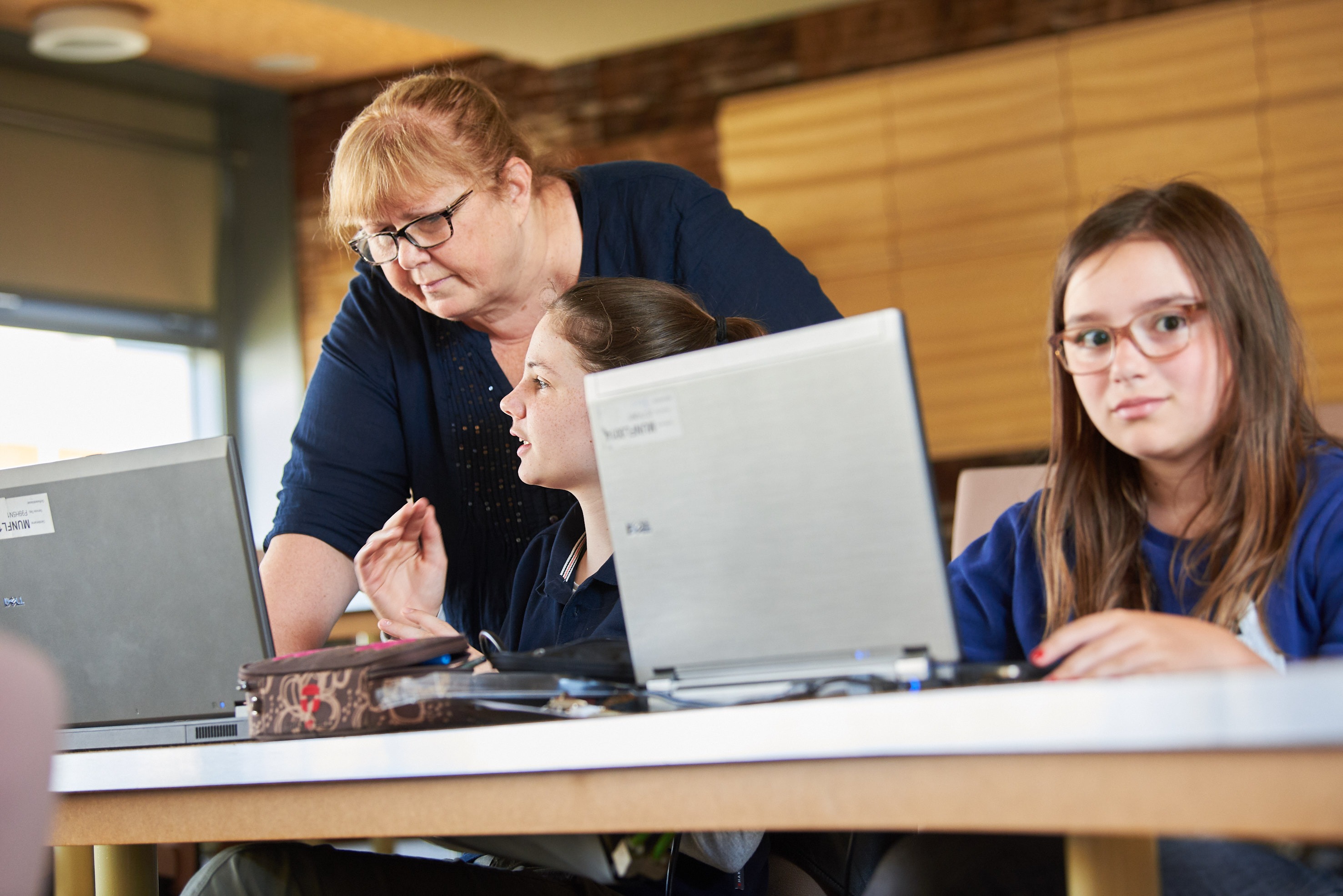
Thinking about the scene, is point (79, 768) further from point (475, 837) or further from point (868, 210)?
point (868, 210)

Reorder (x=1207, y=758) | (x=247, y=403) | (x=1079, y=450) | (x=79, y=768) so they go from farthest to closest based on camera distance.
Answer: (x=247, y=403), (x=1079, y=450), (x=79, y=768), (x=1207, y=758)

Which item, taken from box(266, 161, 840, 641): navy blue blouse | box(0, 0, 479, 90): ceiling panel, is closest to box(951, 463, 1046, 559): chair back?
box(266, 161, 840, 641): navy blue blouse

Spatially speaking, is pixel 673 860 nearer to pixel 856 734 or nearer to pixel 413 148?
pixel 856 734

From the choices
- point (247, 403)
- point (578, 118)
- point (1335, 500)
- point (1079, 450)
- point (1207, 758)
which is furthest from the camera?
point (247, 403)

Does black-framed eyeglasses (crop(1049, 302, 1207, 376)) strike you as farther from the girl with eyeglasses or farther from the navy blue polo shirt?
the navy blue polo shirt

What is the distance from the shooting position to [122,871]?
115 centimetres

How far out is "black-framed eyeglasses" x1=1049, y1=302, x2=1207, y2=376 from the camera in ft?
4.04

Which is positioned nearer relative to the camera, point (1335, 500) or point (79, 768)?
point (79, 768)

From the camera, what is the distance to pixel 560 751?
0.82 meters

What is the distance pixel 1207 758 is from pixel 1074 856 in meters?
0.15

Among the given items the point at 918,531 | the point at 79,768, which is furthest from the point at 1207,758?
the point at 79,768

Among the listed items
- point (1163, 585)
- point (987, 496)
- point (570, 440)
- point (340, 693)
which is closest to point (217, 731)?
point (340, 693)

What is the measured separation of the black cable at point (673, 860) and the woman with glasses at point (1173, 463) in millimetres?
236

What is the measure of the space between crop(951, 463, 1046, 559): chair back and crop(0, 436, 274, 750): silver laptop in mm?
1058
